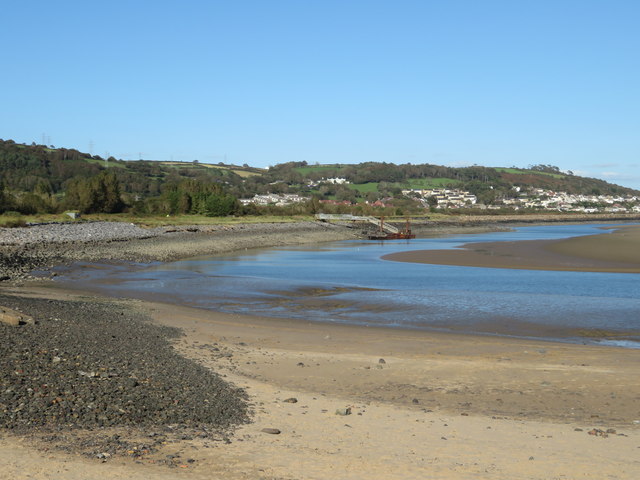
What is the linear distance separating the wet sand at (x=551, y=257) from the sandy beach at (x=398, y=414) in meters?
22.8

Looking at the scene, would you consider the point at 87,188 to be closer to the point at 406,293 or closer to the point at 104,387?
the point at 406,293

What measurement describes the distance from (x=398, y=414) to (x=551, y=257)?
35738 millimetres

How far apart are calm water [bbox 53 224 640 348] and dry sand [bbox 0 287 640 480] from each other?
2.64m

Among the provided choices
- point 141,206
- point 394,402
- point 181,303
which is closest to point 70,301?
point 181,303

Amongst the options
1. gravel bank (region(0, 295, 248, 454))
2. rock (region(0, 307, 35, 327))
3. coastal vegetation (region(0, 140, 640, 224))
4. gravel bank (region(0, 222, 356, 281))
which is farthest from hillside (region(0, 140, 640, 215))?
gravel bank (region(0, 295, 248, 454))

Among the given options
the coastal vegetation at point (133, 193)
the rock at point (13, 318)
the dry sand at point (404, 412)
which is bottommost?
the dry sand at point (404, 412)

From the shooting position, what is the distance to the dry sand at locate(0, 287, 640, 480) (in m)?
6.41

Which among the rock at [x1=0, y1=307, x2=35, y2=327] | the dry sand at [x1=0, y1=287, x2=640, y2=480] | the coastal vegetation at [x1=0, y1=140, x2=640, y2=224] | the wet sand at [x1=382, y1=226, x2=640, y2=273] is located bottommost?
the wet sand at [x1=382, y1=226, x2=640, y2=273]

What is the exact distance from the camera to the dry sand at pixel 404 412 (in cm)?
641

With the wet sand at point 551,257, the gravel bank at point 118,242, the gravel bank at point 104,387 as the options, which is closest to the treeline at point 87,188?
the gravel bank at point 118,242

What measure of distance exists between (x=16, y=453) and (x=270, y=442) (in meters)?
2.60

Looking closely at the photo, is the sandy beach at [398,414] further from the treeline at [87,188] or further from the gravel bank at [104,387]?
the treeline at [87,188]

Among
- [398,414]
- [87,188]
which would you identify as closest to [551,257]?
[398,414]

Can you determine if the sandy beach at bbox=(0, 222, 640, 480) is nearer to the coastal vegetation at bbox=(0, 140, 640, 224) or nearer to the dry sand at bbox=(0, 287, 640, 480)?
the dry sand at bbox=(0, 287, 640, 480)
